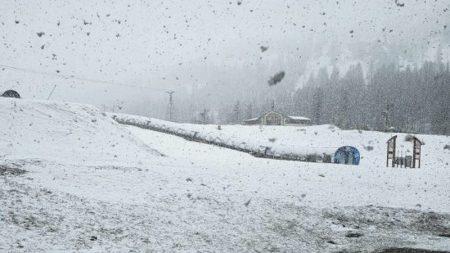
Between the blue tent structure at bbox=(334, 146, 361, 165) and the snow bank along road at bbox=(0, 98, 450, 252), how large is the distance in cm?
631

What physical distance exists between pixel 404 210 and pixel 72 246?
1017 cm

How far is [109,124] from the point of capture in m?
20.3

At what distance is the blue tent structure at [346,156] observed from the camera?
2506cm

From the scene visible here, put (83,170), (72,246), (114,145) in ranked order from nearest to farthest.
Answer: (72,246)
(83,170)
(114,145)

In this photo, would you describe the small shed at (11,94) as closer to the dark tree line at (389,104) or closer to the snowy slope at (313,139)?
the snowy slope at (313,139)

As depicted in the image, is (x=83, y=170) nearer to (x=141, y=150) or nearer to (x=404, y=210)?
(x=141, y=150)

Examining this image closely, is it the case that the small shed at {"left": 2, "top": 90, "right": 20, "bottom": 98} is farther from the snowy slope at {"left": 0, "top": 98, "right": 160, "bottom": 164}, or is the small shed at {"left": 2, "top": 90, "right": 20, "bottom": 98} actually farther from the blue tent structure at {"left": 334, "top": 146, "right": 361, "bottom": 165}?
the blue tent structure at {"left": 334, "top": 146, "right": 361, "bottom": 165}

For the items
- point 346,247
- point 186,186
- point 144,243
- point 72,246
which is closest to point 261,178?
point 186,186

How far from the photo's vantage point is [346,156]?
25188 mm

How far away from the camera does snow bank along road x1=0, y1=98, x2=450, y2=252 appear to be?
24.1ft

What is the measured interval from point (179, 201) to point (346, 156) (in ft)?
57.5

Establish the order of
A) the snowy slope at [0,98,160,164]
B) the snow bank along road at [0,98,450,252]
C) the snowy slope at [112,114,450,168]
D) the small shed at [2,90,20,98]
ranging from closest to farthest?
the snow bank along road at [0,98,450,252] < the snowy slope at [0,98,160,164] < the small shed at [2,90,20,98] < the snowy slope at [112,114,450,168]

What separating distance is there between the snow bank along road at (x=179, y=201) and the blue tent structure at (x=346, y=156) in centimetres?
631

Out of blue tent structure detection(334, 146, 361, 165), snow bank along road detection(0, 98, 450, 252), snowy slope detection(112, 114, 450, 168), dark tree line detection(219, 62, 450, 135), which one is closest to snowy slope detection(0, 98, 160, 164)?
snow bank along road detection(0, 98, 450, 252)
